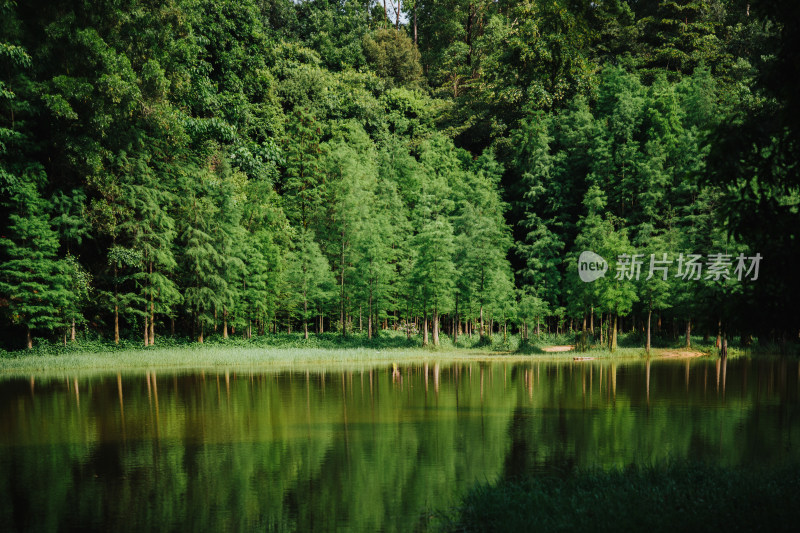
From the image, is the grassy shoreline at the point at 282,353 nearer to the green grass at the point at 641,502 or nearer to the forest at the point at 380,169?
the forest at the point at 380,169

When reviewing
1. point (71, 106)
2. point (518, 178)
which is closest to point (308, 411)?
point (71, 106)

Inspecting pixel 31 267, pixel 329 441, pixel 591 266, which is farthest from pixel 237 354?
pixel 591 266

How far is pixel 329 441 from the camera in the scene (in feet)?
55.3

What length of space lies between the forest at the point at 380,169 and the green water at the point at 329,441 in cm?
586

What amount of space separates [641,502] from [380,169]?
55.8 metres

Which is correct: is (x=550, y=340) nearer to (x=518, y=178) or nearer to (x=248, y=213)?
(x=518, y=178)

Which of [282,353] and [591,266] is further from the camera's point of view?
[591,266]

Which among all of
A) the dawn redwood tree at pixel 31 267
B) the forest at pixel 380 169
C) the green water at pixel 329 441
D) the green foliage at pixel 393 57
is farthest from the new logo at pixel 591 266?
the green foliage at pixel 393 57

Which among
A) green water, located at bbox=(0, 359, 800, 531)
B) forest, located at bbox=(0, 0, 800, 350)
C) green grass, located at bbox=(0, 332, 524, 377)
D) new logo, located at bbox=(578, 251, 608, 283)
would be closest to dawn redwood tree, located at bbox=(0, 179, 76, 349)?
forest, located at bbox=(0, 0, 800, 350)

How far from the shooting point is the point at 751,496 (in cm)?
937

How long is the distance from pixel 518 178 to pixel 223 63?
31.0 m

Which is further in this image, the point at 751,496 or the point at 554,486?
the point at 554,486

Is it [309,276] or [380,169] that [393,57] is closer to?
[380,169]

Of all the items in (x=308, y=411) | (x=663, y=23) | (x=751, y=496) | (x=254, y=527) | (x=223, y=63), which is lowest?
(x=308, y=411)
